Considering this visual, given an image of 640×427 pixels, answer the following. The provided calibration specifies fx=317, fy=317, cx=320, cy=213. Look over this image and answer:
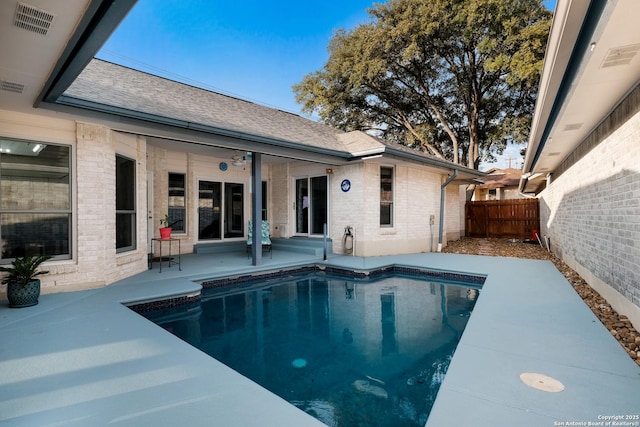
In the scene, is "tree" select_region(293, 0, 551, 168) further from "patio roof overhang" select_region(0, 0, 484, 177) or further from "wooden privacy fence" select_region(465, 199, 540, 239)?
"patio roof overhang" select_region(0, 0, 484, 177)

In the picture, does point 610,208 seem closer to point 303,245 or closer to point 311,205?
point 303,245

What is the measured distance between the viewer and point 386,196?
9.18m

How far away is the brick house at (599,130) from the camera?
7.84 feet

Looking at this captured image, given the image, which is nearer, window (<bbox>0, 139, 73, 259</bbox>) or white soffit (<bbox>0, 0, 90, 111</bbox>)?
white soffit (<bbox>0, 0, 90, 111</bbox>)

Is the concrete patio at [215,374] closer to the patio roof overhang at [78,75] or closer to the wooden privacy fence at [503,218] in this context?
the patio roof overhang at [78,75]

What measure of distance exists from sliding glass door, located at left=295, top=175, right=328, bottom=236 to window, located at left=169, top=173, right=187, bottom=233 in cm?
331

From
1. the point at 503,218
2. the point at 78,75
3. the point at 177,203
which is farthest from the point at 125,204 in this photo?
the point at 503,218

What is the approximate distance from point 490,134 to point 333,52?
9.30 m

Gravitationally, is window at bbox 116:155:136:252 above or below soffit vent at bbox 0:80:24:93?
below

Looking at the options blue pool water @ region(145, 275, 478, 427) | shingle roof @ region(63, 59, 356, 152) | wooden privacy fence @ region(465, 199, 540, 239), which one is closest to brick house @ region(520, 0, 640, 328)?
blue pool water @ region(145, 275, 478, 427)

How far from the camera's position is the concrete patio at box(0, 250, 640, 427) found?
1.89m

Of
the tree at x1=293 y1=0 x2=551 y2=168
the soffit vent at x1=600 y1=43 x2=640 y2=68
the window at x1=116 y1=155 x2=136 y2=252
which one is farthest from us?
the tree at x1=293 y1=0 x2=551 y2=168

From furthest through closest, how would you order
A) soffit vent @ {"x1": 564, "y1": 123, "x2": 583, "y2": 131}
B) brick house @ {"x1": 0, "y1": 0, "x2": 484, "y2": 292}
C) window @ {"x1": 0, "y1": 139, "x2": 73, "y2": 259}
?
soffit vent @ {"x1": 564, "y1": 123, "x2": 583, "y2": 131}
window @ {"x1": 0, "y1": 139, "x2": 73, "y2": 259}
brick house @ {"x1": 0, "y1": 0, "x2": 484, "y2": 292}

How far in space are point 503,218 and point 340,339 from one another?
1253 centimetres
